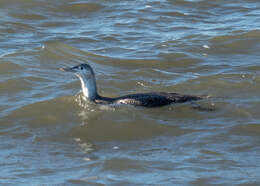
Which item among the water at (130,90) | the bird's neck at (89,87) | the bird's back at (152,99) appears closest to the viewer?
the water at (130,90)

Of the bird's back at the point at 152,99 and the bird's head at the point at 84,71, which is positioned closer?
the bird's back at the point at 152,99

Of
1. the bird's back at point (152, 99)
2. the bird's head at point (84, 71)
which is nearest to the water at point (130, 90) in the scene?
the bird's back at point (152, 99)

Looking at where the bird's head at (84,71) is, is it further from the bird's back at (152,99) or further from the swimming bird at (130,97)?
the bird's back at (152,99)

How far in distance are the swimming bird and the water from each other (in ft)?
0.47

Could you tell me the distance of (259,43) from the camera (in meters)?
14.8

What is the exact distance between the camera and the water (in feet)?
26.3

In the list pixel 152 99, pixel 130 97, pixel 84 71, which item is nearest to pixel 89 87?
pixel 84 71

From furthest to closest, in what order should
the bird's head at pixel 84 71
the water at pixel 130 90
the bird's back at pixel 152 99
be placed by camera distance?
the bird's head at pixel 84 71 < the bird's back at pixel 152 99 < the water at pixel 130 90

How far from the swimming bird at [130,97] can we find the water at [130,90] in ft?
0.47

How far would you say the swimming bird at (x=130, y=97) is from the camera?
10312mm

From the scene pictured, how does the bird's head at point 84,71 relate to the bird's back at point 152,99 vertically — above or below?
above

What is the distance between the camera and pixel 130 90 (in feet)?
38.2

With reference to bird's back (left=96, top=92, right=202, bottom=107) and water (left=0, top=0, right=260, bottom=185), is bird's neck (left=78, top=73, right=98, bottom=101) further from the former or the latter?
bird's back (left=96, top=92, right=202, bottom=107)

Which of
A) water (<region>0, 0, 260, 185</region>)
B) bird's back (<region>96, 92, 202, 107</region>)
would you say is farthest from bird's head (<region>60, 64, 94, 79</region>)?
bird's back (<region>96, 92, 202, 107</region>)
